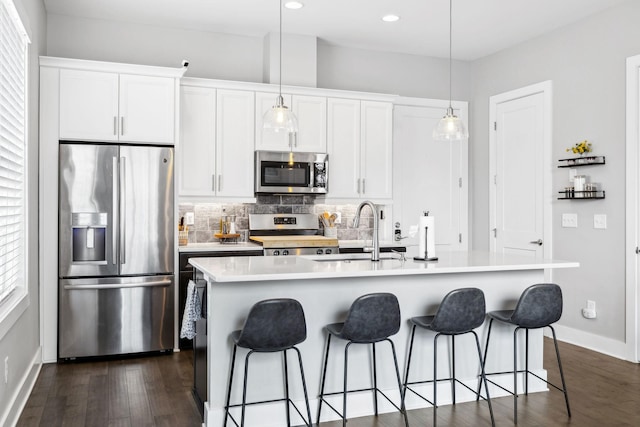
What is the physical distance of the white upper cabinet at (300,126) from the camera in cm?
537

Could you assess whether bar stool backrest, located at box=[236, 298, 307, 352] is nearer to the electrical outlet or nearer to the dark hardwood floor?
the dark hardwood floor

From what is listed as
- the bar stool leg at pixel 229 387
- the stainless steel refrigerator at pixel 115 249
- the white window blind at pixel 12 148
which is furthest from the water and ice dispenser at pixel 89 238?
the bar stool leg at pixel 229 387

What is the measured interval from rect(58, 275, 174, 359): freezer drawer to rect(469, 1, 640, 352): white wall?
12.0 feet

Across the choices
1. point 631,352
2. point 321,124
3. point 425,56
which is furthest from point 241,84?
point 631,352

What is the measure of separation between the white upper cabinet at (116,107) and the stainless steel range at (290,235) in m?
1.26

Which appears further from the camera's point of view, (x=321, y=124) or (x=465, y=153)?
(x=465, y=153)

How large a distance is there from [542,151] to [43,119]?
4503 millimetres

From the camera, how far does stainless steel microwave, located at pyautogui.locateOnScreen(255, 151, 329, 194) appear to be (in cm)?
533

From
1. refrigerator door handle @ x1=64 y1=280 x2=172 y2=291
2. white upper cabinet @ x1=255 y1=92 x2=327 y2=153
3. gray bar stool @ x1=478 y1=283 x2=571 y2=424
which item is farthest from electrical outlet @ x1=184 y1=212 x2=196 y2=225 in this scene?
gray bar stool @ x1=478 y1=283 x2=571 y2=424

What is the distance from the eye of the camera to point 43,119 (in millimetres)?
4461

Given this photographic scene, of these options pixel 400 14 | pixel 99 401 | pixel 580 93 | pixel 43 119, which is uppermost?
pixel 400 14

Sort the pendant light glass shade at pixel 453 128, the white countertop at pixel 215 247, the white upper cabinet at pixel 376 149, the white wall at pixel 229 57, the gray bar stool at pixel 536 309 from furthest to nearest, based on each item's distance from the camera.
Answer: the white upper cabinet at pixel 376 149
the white wall at pixel 229 57
the white countertop at pixel 215 247
the pendant light glass shade at pixel 453 128
the gray bar stool at pixel 536 309

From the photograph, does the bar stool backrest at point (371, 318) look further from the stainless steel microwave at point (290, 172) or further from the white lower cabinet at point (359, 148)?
the white lower cabinet at point (359, 148)

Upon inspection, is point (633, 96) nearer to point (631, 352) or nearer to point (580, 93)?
point (580, 93)
